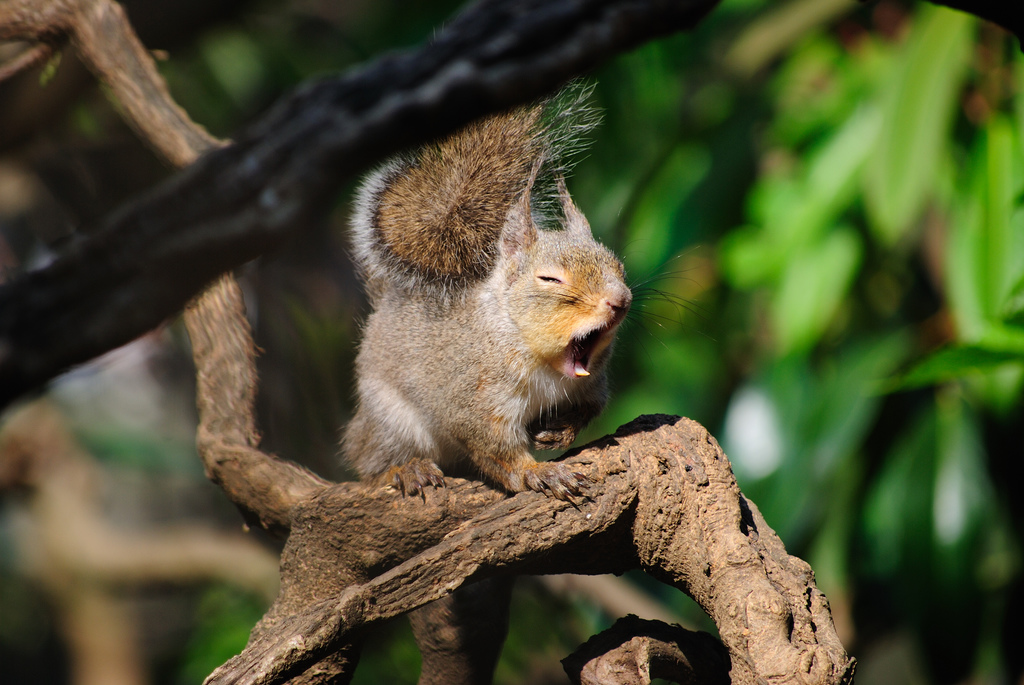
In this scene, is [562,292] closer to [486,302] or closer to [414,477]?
[486,302]

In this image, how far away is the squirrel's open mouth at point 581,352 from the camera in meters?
1.01

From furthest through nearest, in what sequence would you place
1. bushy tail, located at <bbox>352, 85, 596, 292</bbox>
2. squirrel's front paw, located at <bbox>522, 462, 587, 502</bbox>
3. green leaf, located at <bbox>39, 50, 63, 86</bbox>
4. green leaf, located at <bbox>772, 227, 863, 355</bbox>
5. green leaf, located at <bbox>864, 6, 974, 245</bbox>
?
green leaf, located at <bbox>772, 227, 863, 355</bbox> < green leaf, located at <bbox>864, 6, 974, 245</bbox> < green leaf, located at <bbox>39, 50, 63, 86</bbox> < bushy tail, located at <bbox>352, 85, 596, 292</bbox> < squirrel's front paw, located at <bbox>522, 462, 587, 502</bbox>

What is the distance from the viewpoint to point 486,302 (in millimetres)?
1091

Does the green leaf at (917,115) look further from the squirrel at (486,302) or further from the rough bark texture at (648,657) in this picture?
the rough bark texture at (648,657)

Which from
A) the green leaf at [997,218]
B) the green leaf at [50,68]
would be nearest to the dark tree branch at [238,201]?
the green leaf at [50,68]

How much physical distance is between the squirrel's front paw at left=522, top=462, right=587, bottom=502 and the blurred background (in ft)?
1.23

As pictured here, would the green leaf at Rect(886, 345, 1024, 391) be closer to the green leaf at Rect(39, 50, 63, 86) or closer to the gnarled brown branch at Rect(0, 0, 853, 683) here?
the gnarled brown branch at Rect(0, 0, 853, 683)

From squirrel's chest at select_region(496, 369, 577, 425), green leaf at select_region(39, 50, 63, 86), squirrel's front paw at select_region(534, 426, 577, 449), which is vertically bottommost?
squirrel's front paw at select_region(534, 426, 577, 449)

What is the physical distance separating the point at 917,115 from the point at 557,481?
4.17 ft

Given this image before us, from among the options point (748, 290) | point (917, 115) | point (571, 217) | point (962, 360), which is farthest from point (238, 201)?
point (748, 290)

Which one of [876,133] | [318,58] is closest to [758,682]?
[876,133]

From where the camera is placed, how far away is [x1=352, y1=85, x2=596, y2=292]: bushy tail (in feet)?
3.43

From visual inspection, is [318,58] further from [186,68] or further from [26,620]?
[26,620]

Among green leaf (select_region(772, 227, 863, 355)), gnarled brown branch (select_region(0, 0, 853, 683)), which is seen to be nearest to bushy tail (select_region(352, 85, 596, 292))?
gnarled brown branch (select_region(0, 0, 853, 683))
